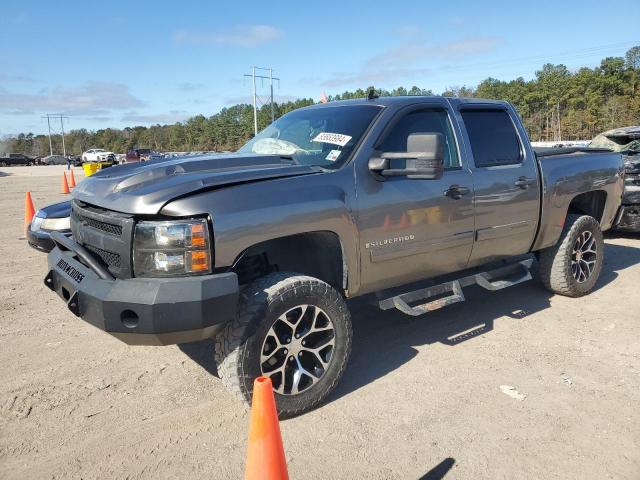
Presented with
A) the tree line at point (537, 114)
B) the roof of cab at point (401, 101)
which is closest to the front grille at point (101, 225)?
the roof of cab at point (401, 101)

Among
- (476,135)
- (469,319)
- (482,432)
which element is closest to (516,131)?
(476,135)

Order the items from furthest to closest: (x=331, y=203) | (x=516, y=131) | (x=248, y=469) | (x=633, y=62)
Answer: (x=633, y=62), (x=516, y=131), (x=331, y=203), (x=248, y=469)

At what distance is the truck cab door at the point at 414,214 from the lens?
11.0 feet

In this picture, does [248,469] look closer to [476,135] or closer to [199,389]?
[199,389]

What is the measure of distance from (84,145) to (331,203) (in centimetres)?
Result: 12640

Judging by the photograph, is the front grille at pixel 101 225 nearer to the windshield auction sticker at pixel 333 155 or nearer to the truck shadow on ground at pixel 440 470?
the windshield auction sticker at pixel 333 155

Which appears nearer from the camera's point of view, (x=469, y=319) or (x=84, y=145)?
(x=469, y=319)

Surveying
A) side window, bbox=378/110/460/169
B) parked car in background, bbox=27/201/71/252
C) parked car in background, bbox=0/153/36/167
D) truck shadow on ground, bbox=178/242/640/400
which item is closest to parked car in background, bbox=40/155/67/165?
parked car in background, bbox=0/153/36/167

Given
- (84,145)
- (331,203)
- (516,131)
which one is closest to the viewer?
(331,203)

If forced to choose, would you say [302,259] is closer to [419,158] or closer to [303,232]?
[303,232]

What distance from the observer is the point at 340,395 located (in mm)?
3344

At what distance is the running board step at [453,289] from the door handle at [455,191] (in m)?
0.71

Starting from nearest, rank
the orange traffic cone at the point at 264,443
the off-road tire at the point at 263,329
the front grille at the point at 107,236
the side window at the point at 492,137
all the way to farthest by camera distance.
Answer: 1. the orange traffic cone at the point at 264,443
2. the front grille at the point at 107,236
3. the off-road tire at the point at 263,329
4. the side window at the point at 492,137

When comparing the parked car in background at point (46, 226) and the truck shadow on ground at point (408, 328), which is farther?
the parked car in background at point (46, 226)
